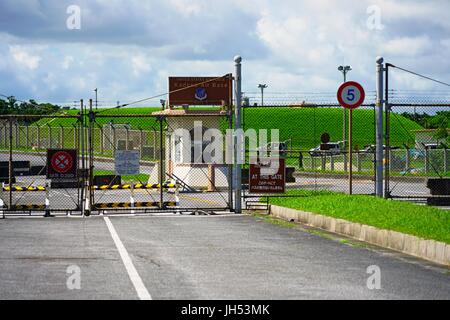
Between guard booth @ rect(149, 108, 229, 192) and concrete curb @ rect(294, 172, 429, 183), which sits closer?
guard booth @ rect(149, 108, 229, 192)

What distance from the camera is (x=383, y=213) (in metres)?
21.0

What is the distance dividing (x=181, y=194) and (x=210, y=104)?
195 inches

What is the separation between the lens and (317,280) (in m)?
13.2

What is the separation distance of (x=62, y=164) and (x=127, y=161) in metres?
1.69

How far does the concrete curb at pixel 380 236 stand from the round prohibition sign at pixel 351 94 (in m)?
3.10

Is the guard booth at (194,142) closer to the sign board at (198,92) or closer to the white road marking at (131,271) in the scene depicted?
the sign board at (198,92)

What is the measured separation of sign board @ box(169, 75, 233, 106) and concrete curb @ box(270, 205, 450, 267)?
15.0 metres

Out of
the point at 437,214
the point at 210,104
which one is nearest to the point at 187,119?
the point at 210,104

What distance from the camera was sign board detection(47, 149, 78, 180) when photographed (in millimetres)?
26625

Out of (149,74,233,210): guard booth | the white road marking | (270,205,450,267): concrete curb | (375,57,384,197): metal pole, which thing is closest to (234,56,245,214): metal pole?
(270,205,450,267): concrete curb

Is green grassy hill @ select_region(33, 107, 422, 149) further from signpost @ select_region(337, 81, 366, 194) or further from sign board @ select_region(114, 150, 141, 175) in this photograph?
signpost @ select_region(337, 81, 366, 194)

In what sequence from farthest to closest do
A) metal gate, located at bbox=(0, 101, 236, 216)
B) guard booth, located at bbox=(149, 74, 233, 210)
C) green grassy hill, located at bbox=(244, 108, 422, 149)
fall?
1. green grassy hill, located at bbox=(244, 108, 422, 149)
2. guard booth, located at bbox=(149, 74, 233, 210)
3. metal gate, located at bbox=(0, 101, 236, 216)

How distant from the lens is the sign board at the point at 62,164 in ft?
87.4

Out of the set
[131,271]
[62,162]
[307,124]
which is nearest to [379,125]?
[62,162]
